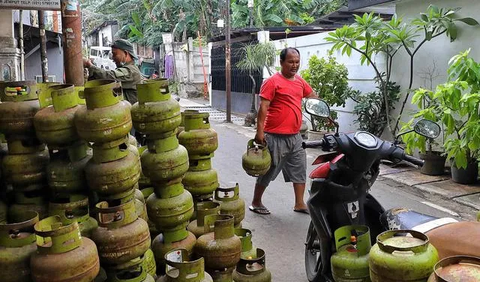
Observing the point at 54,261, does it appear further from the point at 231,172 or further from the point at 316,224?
the point at 231,172

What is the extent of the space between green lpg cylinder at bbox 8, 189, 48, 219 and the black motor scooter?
1786mm

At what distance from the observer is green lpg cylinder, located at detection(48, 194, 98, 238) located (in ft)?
8.93

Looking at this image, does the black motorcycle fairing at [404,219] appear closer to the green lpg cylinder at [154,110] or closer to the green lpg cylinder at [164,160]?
the green lpg cylinder at [164,160]

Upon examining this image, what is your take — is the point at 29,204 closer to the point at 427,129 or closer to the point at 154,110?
the point at 154,110

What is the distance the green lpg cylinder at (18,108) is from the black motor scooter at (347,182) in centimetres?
183

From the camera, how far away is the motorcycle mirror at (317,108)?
338 cm

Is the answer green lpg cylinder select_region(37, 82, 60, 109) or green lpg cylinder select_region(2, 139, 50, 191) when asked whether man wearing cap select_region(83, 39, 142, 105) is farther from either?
green lpg cylinder select_region(2, 139, 50, 191)

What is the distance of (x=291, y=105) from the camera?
17.3 feet

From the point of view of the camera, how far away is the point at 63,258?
2.28 meters

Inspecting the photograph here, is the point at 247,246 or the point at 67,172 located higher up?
the point at 67,172

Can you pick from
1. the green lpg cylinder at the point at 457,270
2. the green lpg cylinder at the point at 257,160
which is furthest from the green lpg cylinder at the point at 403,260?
the green lpg cylinder at the point at 257,160

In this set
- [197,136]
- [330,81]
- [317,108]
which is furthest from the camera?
[330,81]

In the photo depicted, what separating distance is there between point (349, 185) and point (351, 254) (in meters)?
0.45

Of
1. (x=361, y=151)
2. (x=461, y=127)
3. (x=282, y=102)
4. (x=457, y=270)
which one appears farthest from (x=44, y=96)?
(x=461, y=127)
